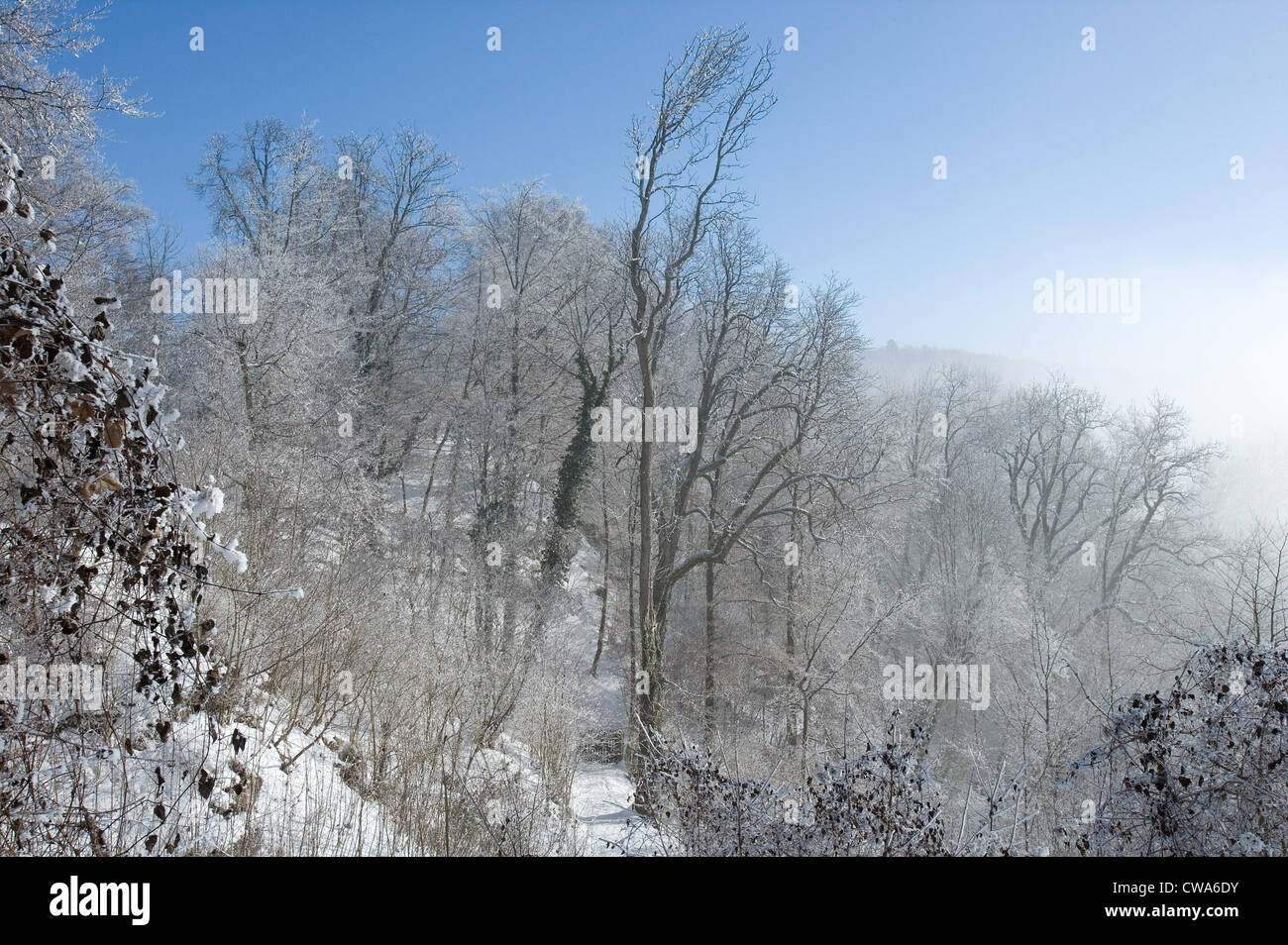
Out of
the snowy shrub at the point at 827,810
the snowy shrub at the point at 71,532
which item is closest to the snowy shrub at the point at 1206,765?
the snowy shrub at the point at 827,810

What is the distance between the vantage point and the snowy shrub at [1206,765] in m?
3.60

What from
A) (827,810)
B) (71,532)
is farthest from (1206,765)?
(71,532)

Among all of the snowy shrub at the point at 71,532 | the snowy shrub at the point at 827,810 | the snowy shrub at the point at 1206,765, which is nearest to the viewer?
the snowy shrub at the point at 71,532

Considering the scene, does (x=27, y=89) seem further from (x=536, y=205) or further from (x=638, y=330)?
(x=536, y=205)

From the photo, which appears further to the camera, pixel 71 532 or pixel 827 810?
pixel 827 810

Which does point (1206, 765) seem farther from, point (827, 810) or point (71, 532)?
point (71, 532)

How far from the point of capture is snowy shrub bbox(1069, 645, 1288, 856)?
3604 millimetres

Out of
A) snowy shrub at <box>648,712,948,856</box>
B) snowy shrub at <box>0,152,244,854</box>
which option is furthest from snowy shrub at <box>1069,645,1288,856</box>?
snowy shrub at <box>0,152,244,854</box>

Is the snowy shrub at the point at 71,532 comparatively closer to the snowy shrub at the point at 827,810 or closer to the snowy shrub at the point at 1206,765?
the snowy shrub at the point at 827,810

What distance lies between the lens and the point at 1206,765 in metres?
3.74

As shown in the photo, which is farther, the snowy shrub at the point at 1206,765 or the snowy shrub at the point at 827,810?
the snowy shrub at the point at 827,810

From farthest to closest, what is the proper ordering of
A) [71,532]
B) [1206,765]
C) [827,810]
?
[827,810], [1206,765], [71,532]

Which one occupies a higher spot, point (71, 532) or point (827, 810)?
point (71, 532)

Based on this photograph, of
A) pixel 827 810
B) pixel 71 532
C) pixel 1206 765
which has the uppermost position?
pixel 71 532
